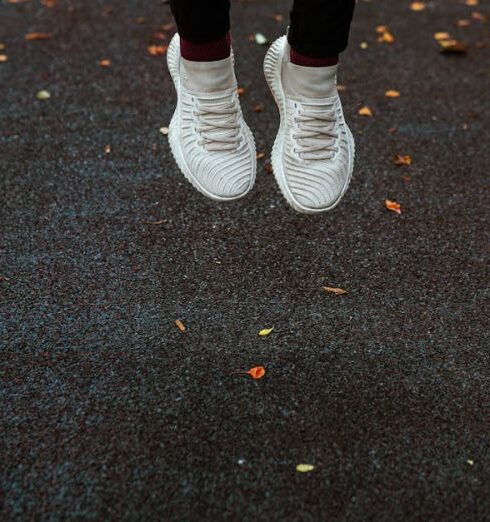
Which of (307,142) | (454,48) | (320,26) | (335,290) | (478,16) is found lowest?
(478,16)

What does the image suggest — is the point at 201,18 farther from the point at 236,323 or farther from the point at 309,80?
the point at 236,323

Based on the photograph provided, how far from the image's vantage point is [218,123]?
180cm

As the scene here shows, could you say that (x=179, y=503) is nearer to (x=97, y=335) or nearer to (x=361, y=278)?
(x=97, y=335)

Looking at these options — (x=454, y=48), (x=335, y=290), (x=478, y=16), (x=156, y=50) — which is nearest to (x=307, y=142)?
(x=335, y=290)

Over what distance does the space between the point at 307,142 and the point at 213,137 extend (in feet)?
0.71

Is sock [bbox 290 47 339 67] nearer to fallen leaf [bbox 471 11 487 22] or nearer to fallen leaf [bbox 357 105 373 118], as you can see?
fallen leaf [bbox 357 105 373 118]

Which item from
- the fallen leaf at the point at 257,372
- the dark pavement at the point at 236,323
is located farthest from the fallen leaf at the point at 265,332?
the fallen leaf at the point at 257,372

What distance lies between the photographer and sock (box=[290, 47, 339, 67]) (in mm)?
1664

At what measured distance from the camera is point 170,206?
2.44 metres

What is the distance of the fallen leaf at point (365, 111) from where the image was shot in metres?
2.99

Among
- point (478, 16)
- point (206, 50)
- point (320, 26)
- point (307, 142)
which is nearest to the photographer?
point (320, 26)

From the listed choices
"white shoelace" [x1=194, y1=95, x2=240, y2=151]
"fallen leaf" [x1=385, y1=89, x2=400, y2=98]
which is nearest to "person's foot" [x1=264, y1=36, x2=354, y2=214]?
"white shoelace" [x1=194, y1=95, x2=240, y2=151]

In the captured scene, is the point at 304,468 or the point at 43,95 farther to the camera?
the point at 43,95

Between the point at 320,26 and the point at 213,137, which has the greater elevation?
the point at 320,26
